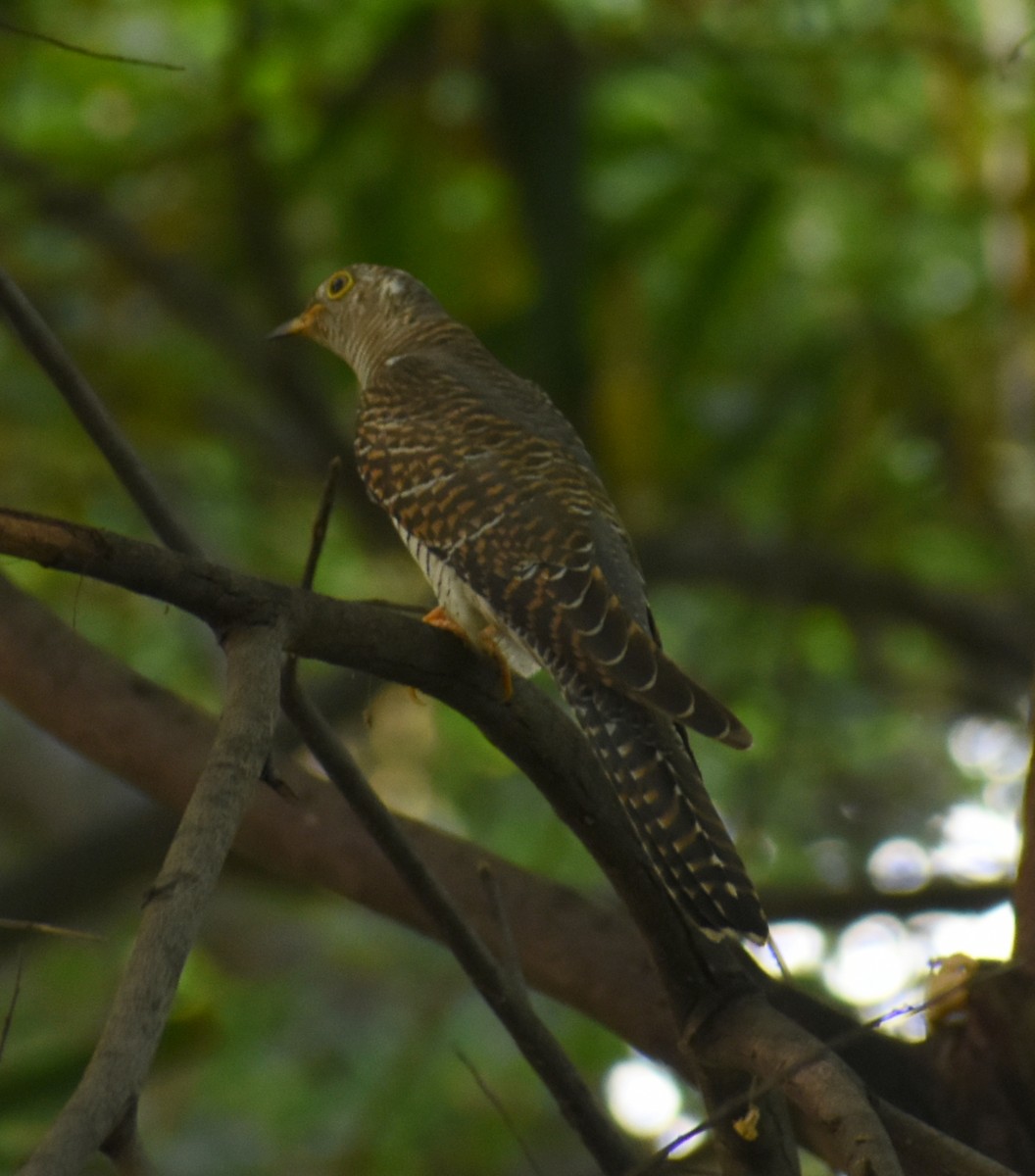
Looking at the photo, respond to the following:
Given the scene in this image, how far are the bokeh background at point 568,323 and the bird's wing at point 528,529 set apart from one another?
1800 mm

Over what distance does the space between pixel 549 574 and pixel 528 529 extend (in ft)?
0.39

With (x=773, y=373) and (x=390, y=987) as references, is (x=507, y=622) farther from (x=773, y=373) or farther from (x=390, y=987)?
(x=390, y=987)

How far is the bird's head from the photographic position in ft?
13.5

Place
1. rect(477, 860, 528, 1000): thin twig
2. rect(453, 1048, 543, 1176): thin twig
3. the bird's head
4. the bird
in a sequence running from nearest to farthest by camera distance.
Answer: rect(453, 1048, 543, 1176): thin twig → the bird → rect(477, 860, 528, 1000): thin twig → the bird's head

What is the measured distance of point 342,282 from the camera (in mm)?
4320

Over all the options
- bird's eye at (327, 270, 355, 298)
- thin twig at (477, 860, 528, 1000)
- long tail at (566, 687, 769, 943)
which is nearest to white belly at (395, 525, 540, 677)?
long tail at (566, 687, 769, 943)

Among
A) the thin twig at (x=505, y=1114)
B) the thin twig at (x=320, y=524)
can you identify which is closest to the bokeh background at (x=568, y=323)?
the thin twig at (x=505, y=1114)

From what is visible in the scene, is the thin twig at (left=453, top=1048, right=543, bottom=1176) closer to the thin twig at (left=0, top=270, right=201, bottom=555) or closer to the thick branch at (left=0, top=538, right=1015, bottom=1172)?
the thick branch at (left=0, top=538, right=1015, bottom=1172)

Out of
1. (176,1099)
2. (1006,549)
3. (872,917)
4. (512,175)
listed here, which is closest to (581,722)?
(872,917)

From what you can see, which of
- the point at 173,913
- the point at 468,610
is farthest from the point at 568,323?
the point at 173,913

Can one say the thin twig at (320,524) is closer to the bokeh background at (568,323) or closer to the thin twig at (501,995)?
the thin twig at (501,995)

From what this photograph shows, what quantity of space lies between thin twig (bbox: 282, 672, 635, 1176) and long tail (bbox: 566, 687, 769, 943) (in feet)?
1.04

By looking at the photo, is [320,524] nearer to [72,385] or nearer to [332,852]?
[72,385]

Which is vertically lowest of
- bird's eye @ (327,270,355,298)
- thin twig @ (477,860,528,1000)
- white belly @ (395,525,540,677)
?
thin twig @ (477,860,528,1000)
